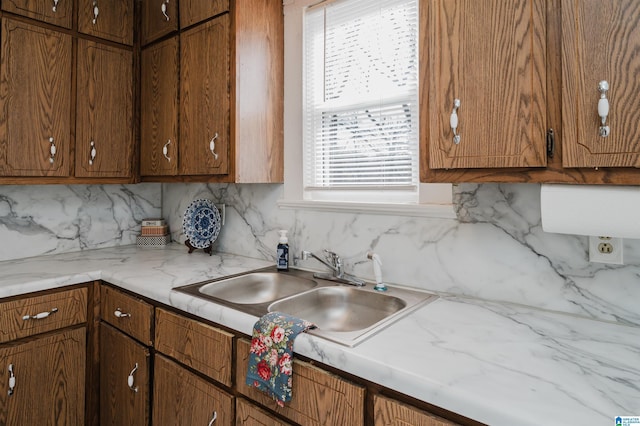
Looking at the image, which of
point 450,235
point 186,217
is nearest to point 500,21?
point 450,235

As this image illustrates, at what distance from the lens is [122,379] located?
180 centimetres

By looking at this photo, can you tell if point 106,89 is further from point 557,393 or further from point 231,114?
point 557,393

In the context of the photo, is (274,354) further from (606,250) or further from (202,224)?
(202,224)

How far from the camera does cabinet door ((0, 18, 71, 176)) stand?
192cm

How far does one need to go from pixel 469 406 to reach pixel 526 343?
36 cm

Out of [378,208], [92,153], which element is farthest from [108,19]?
[378,208]

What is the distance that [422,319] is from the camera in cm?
124

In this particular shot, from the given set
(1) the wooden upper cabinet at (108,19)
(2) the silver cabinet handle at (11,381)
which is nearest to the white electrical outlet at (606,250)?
(2) the silver cabinet handle at (11,381)

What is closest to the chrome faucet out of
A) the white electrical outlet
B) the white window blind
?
the white window blind

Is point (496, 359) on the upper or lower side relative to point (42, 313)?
upper

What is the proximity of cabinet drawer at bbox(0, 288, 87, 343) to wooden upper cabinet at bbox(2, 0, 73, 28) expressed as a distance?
4.61 ft

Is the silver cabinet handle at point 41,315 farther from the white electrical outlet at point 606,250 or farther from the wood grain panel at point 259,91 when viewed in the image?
the white electrical outlet at point 606,250

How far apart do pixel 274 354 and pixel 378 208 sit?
818 mm

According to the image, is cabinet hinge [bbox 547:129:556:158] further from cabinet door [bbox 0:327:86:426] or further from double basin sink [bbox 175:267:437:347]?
cabinet door [bbox 0:327:86:426]
